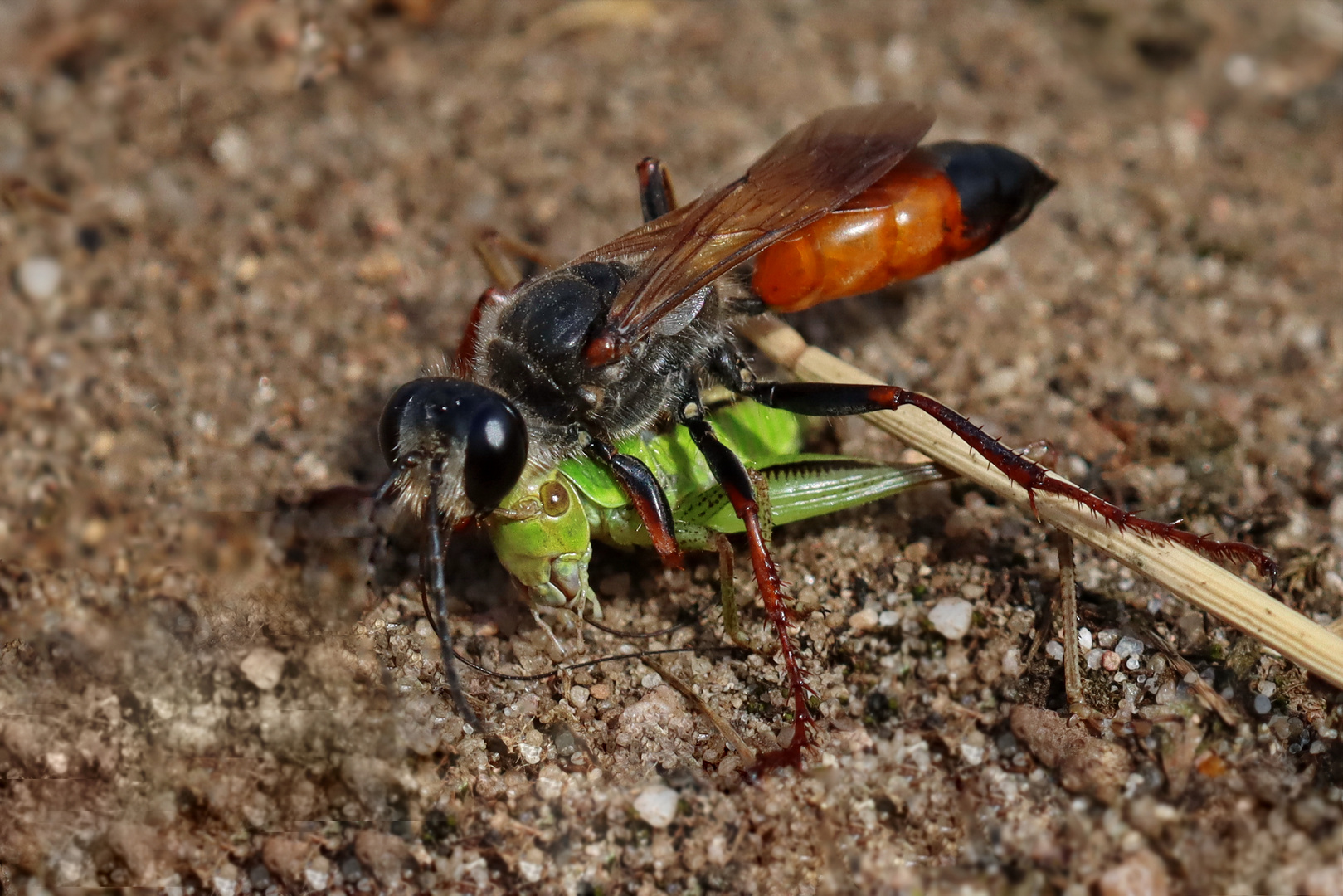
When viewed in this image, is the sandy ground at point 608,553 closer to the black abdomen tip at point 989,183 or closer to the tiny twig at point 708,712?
the tiny twig at point 708,712

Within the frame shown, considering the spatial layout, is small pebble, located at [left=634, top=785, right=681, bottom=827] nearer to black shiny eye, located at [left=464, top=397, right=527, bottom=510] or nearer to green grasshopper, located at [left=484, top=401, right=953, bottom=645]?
green grasshopper, located at [left=484, top=401, right=953, bottom=645]

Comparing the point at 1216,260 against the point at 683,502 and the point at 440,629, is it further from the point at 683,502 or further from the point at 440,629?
the point at 440,629

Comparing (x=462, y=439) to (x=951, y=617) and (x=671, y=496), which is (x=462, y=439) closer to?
(x=671, y=496)

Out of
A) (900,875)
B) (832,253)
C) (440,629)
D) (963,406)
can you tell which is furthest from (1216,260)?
(440,629)

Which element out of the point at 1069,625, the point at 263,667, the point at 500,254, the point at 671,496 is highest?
the point at 500,254

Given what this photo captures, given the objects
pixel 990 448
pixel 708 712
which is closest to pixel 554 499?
pixel 708 712

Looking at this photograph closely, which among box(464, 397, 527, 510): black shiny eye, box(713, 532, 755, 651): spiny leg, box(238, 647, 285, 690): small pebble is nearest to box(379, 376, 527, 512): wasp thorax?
box(464, 397, 527, 510): black shiny eye

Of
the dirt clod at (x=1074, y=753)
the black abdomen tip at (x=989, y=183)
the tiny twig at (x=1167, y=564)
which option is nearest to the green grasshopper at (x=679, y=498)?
the tiny twig at (x=1167, y=564)
